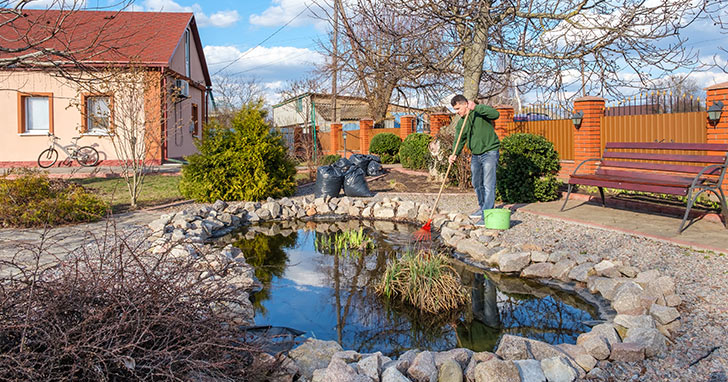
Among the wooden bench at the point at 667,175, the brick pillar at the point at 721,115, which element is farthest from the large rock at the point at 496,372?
the brick pillar at the point at 721,115

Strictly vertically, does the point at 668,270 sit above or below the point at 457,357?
above

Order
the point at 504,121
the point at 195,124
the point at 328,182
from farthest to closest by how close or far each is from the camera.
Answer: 1. the point at 195,124
2. the point at 504,121
3. the point at 328,182

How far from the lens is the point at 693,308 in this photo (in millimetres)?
3631

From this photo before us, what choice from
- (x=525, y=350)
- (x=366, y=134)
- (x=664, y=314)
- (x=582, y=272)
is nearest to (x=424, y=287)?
(x=525, y=350)

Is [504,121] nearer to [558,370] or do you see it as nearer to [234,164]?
[234,164]

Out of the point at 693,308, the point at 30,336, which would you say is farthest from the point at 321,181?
the point at 30,336

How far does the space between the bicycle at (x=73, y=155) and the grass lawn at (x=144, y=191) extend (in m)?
3.71

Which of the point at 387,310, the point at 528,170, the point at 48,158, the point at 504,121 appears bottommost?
the point at 387,310

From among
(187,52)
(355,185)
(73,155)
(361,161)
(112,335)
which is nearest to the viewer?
(112,335)

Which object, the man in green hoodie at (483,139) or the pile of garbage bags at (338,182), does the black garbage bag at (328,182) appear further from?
the man in green hoodie at (483,139)

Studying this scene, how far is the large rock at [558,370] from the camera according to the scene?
262cm

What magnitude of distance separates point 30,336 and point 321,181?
7533 millimetres

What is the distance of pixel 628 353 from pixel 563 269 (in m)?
1.95

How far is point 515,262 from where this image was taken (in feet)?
16.6
